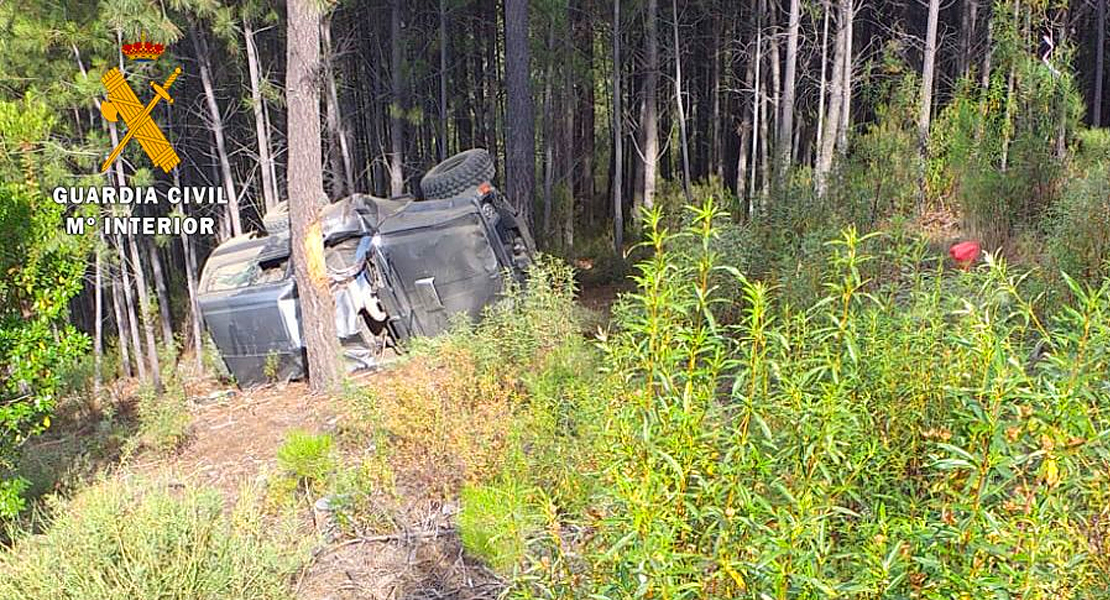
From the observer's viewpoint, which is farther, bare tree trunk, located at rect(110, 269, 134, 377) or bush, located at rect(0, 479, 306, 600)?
bare tree trunk, located at rect(110, 269, 134, 377)

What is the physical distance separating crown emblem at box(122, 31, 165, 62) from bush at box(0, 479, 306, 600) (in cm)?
744

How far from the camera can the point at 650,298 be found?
A: 5.28ft

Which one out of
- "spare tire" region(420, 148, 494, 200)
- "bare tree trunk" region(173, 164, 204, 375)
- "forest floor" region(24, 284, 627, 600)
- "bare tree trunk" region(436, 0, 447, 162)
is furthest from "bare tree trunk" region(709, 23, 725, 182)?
"bare tree trunk" region(173, 164, 204, 375)

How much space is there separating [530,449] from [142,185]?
28.1 ft

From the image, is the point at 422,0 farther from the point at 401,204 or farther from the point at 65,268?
the point at 65,268

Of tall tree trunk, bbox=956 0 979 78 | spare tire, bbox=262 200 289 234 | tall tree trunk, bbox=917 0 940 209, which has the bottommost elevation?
spare tire, bbox=262 200 289 234

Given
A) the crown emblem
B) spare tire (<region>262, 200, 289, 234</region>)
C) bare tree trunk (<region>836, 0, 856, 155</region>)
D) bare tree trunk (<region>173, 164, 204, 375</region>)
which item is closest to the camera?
bare tree trunk (<region>836, 0, 856, 155</region>)

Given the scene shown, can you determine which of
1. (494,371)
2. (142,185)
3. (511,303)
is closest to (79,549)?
(494,371)

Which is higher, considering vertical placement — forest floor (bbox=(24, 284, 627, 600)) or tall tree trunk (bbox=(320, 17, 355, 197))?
tall tree trunk (bbox=(320, 17, 355, 197))

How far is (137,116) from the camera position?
33.2ft

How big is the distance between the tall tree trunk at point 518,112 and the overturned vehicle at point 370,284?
160cm

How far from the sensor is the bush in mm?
2930

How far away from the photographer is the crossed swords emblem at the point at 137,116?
29.9 feet

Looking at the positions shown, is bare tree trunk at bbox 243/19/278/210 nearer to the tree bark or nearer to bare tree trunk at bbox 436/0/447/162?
bare tree trunk at bbox 436/0/447/162
